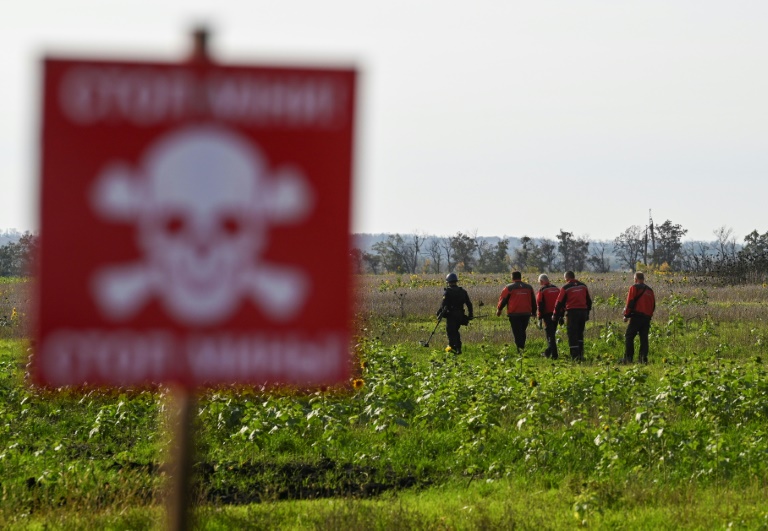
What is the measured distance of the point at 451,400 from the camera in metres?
11.7

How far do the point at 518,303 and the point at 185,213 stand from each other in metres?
16.9

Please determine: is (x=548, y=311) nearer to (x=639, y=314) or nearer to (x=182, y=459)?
(x=639, y=314)

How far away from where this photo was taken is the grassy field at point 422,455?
7828 mm

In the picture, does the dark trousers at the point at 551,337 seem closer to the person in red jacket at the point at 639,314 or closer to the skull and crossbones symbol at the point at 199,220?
the person in red jacket at the point at 639,314

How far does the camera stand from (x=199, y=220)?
2.77 meters

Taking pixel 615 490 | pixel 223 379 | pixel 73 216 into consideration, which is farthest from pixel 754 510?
pixel 73 216

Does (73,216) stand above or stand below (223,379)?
above

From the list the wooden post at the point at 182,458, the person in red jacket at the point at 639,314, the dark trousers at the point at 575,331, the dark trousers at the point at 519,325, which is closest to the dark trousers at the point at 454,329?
the dark trousers at the point at 519,325

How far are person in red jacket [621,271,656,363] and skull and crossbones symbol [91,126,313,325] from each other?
15.9 metres

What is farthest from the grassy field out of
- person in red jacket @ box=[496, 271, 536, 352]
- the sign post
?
the sign post

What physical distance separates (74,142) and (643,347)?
16.7m

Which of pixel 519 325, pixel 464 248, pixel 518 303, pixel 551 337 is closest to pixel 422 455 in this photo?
pixel 551 337

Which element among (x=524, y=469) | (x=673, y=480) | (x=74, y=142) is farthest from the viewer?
(x=524, y=469)

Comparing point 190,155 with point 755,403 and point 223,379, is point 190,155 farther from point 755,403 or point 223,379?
point 755,403
